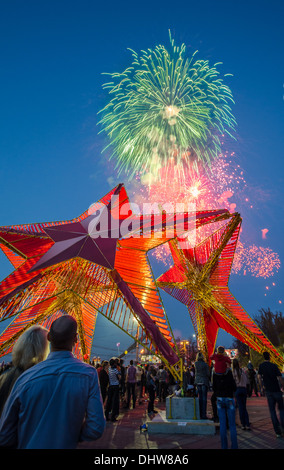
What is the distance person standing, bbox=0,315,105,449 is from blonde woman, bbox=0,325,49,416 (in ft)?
2.43

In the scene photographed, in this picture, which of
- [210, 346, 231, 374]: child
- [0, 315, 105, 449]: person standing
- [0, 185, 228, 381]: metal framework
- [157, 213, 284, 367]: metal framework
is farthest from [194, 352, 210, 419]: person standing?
[0, 315, 105, 449]: person standing

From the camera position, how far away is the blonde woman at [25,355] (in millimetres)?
2707

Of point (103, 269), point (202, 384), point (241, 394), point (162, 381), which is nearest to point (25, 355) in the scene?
point (202, 384)

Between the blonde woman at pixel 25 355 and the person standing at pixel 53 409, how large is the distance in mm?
741

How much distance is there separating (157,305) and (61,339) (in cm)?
846

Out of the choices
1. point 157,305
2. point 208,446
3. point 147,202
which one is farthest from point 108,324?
point 208,446

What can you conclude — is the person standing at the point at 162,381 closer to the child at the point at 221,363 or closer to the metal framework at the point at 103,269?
the metal framework at the point at 103,269

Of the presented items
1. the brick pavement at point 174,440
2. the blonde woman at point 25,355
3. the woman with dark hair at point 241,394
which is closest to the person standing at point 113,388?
the brick pavement at point 174,440

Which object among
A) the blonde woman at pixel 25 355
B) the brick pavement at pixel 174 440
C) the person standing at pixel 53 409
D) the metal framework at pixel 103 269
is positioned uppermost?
the metal framework at pixel 103 269

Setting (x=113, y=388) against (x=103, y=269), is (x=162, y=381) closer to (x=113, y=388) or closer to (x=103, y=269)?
(x=113, y=388)

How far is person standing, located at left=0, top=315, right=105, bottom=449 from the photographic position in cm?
191

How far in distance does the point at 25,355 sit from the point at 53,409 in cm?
103

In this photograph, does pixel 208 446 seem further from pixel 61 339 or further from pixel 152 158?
pixel 152 158
